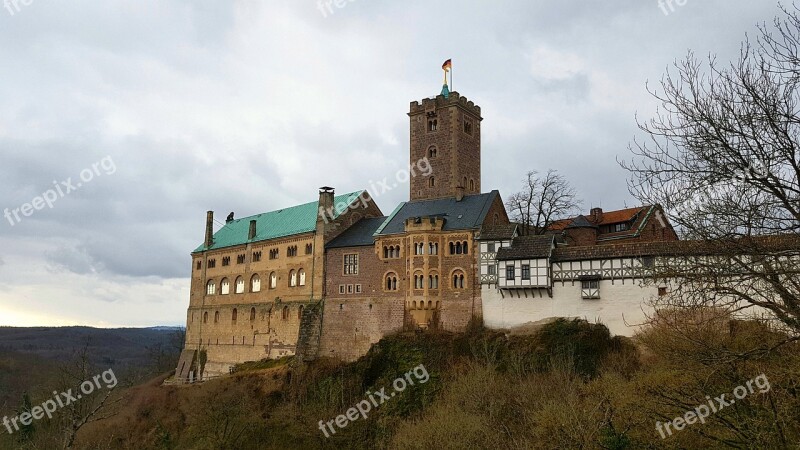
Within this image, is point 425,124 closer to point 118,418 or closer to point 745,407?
point 118,418

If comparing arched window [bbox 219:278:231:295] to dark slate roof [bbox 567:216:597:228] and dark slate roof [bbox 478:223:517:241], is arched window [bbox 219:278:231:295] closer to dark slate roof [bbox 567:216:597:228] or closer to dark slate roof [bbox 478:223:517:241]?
dark slate roof [bbox 478:223:517:241]

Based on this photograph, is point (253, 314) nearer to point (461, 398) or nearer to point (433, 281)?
point (433, 281)

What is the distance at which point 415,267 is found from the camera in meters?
43.9

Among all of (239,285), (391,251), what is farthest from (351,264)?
(239,285)

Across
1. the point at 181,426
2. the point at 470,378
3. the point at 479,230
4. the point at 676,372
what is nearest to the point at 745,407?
the point at 676,372

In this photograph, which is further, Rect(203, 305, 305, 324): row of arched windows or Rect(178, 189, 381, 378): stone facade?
Rect(178, 189, 381, 378): stone facade

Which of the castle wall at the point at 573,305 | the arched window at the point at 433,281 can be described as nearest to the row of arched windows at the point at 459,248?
the arched window at the point at 433,281

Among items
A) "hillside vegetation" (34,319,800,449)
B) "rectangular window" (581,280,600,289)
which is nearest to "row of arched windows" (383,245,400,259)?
"hillside vegetation" (34,319,800,449)

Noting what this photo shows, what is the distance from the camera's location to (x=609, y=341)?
3656 cm

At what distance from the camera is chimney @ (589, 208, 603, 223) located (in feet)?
165

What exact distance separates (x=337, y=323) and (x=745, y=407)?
34.8 meters

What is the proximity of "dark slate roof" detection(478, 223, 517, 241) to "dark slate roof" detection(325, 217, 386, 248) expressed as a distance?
8593mm

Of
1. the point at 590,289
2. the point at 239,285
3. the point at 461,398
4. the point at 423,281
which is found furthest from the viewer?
the point at 239,285

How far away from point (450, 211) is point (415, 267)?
15.9 ft
